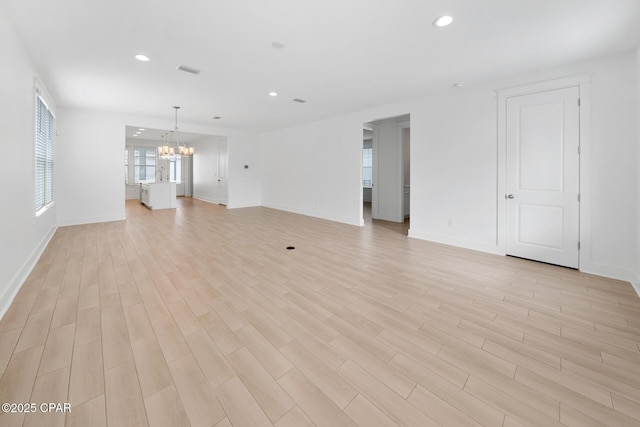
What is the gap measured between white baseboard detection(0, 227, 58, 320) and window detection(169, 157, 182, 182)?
936 centimetres

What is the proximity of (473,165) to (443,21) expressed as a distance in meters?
2.36

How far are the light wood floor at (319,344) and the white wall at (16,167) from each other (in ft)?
0.80

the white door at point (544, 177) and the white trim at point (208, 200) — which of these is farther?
the white trim at point (208, 200)

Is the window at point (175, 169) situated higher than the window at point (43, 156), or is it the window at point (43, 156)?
the window at point (175, 169)

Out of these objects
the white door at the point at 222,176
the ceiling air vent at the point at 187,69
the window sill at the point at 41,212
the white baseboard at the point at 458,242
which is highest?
the ceiling air vent at the point at 187,69

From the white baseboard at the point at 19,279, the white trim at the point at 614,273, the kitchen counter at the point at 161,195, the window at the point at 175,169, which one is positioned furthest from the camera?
the window at the point at 175,169

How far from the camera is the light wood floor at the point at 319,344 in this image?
4.35 feet

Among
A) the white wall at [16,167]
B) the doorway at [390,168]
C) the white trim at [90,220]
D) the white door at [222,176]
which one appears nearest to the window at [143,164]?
the white door at [222,176]

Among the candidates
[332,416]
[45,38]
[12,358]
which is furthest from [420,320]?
[45,38]

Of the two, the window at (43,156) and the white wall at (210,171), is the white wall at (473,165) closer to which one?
the white wall at (210,171)

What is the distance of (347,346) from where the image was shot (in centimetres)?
183

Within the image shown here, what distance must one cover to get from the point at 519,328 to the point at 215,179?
32.8 ft

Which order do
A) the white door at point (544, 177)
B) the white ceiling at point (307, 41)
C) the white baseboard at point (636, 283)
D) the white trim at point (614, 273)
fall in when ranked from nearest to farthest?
the white ceiling at point (307, 41)
the white baseboard at point (636, 283)
the white trim at point (614, 273)
the white door at point (544, 177)

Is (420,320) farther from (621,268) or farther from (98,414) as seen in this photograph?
(621,268)
